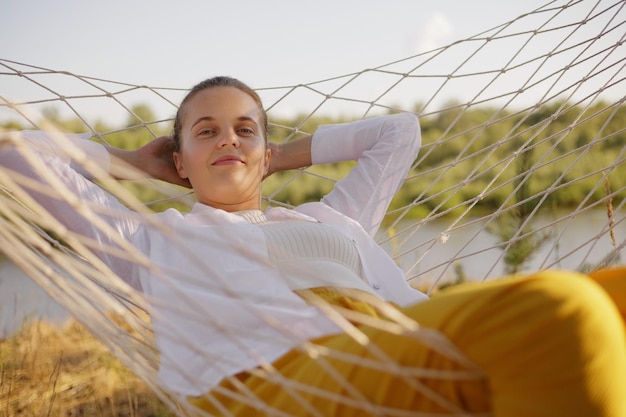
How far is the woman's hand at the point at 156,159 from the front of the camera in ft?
5.11

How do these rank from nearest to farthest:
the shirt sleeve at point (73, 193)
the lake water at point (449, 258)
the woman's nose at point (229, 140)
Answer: the shirt sleeve at point (73, 193) → the woman's nose at point (229, 140) → the lake water at point (449, 258)

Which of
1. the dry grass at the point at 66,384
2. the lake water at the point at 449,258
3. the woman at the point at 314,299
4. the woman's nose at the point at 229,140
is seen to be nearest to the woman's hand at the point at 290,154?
the woman at the point at 314,299

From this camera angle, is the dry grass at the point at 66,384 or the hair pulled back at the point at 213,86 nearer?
the hair pulled back at the point at 213,86

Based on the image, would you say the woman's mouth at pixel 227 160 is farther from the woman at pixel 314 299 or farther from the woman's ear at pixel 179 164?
the woman's ear at pixel 179 164

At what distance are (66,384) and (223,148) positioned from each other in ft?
3.34

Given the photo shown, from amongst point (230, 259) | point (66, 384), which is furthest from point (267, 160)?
point (66, 384)

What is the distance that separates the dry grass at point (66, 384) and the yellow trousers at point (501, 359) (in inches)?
43.8

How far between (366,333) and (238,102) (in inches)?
29.4

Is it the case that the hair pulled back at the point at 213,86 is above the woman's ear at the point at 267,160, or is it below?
above

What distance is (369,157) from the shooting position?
1.68 meters

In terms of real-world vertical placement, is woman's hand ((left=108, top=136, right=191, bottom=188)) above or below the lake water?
above

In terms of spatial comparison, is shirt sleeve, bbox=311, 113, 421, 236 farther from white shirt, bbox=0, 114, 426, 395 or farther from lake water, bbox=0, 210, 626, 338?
lake water, bbox=0, 210, 626, 338

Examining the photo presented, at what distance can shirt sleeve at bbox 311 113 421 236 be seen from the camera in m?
1.62

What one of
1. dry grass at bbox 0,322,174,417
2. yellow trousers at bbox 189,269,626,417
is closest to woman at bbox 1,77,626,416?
yellow trousers at bbox 189,269,626,417
